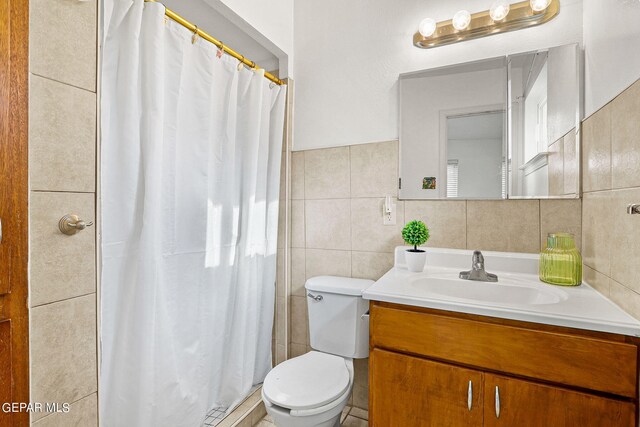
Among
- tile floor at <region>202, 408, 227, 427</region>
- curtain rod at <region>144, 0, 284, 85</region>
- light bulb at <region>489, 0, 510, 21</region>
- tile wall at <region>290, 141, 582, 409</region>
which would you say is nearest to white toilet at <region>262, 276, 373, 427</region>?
tile wall at <region>290, 141, 582, 409</region>

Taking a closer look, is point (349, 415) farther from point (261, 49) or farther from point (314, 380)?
point (261, 49)

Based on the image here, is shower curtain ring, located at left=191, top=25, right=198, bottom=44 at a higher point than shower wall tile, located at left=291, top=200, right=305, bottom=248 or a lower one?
higher

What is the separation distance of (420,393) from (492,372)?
0.26 meters

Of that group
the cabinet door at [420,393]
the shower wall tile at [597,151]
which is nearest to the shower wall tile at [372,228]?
the cabinet door at [420,393]

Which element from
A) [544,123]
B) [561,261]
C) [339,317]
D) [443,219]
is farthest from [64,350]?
[544,123]

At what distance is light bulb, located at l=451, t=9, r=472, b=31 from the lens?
152 cm

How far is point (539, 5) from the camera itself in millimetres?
1406

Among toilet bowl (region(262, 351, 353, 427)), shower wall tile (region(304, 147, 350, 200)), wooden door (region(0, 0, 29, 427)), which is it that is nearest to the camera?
wooden door (region(0, 0, 29, 427))

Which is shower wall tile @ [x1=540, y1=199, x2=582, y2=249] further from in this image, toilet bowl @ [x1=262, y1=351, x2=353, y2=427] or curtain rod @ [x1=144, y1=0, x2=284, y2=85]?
curtain rod @ [x1=144, y1=0, x2=284, y2=85]

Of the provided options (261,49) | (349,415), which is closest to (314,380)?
(349,415)

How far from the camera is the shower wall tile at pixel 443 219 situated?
62.6 inches

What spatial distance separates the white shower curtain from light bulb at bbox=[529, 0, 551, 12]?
133 centimetres

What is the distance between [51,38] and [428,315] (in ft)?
4.56

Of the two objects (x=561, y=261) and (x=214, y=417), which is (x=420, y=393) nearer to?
(x=561, y=261)
